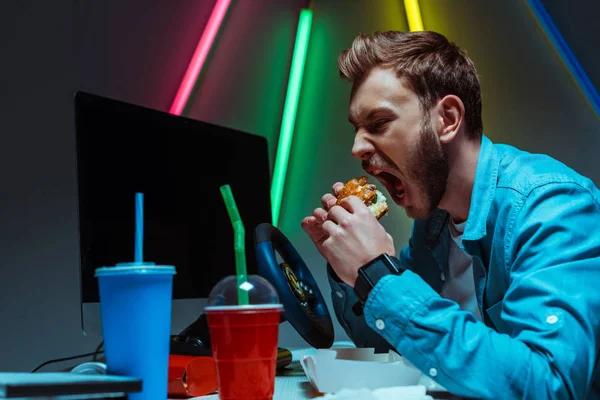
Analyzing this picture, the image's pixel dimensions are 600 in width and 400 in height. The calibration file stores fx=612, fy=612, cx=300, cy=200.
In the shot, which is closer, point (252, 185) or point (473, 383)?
point (473, 383)

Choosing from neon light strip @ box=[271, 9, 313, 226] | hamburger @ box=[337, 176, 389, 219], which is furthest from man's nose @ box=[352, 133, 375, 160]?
neon light strip @ box=[271, 9, 313, 226]

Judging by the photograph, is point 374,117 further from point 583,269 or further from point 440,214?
point 583,269

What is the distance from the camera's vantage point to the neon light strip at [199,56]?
2.64 metres

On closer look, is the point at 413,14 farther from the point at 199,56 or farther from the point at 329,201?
the point at 329,201

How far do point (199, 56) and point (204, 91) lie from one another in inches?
5.9

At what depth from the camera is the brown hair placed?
5.75 feet

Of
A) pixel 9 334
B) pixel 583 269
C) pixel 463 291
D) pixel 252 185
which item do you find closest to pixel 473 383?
pixel 583 269

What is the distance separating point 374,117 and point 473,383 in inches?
32.5

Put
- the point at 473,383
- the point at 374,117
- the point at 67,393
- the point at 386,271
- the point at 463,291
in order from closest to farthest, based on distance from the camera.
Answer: the point at 67,393 < the point at 473,383 < the point at 386,271 < the point at 374,117 < the point at 463,291

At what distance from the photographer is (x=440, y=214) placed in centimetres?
205

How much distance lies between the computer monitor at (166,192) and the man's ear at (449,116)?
0.80 m

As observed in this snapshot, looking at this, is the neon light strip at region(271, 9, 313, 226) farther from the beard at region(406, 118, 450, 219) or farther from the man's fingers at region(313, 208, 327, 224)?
the beard at region(406, 118, 450, 219)

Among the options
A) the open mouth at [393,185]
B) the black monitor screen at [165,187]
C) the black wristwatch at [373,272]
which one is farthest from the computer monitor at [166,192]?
the black wristwatch at [373,272]

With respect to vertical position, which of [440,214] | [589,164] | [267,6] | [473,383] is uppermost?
[267,6]
